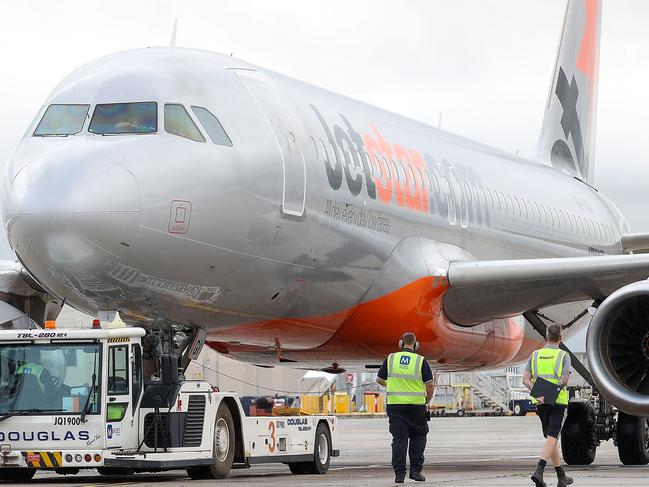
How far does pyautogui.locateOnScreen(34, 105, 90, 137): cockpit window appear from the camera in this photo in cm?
1257

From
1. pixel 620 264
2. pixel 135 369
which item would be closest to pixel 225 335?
pixel 135 369

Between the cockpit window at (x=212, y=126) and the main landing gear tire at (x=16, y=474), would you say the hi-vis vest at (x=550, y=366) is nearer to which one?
the cockpit window at (x=212, y=126)

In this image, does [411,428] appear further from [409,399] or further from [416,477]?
[416,477]

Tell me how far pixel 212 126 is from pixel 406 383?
3.14m

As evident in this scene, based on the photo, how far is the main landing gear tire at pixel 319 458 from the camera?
15.7 m

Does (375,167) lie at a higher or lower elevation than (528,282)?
higher

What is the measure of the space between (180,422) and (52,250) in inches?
86.3

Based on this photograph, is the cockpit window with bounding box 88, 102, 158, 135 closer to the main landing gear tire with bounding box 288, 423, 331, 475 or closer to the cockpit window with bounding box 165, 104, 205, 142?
the cockpit window with bounding box 165, 104, 205, 142

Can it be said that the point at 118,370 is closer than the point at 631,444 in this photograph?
Yes

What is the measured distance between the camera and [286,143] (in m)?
13.7

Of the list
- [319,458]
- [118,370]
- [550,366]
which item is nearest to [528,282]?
[319,458]

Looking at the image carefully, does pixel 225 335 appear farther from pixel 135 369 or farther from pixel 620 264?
pixel 620 264

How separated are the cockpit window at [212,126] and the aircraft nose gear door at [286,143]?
800mm

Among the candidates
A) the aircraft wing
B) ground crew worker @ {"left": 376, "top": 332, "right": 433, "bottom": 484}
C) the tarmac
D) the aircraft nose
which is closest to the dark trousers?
ground crew worker @ {"left": 376, "top": 332, "right": 433, "bottom": 484}
